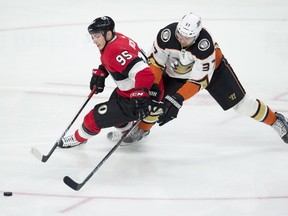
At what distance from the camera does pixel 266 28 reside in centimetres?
665

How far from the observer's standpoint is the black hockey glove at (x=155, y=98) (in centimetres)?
388

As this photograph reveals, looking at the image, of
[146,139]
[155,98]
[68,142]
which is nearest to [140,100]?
[155,98]

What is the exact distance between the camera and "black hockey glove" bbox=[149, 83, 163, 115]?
388 cm

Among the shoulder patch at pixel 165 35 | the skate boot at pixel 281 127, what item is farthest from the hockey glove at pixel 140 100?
the skate boot at pixel 281 127

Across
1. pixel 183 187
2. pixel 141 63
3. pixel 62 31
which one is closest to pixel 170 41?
pixel 141 63

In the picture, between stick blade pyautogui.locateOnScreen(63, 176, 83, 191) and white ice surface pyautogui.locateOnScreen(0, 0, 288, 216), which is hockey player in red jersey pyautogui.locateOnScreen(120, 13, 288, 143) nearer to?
white ice surface pyautogui.locateOnScreen(0, 0, 288, 216)

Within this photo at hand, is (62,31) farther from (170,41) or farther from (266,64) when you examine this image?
(170,41)

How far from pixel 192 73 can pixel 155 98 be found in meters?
0.28

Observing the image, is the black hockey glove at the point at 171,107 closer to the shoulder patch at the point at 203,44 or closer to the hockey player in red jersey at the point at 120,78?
the hockey player in red jersey at the point at 120,78

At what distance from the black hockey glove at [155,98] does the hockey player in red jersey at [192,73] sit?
5cm

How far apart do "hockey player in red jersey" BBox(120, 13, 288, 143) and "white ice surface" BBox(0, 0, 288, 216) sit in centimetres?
25

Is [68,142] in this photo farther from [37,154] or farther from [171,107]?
[171,107]

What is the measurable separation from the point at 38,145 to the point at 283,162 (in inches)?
61.7

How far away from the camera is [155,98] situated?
4.00m
